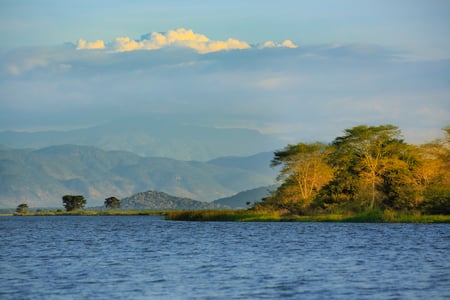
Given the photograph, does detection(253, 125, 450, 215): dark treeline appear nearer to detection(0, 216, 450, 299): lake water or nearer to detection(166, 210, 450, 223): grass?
detection(166, 210, 450, 223): grass

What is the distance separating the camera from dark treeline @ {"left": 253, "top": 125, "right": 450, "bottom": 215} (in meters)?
115

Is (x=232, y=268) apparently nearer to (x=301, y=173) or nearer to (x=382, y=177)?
(x=382, y=177)

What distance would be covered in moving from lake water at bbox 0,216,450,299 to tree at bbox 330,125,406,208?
1379 inches

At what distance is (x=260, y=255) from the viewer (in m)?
64.1

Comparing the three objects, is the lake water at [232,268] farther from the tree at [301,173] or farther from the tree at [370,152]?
the tree at [301,173]

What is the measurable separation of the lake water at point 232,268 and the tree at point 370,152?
35020mm

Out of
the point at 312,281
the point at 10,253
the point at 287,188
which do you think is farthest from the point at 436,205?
the point at 312,281

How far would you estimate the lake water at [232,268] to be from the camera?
4222 cm

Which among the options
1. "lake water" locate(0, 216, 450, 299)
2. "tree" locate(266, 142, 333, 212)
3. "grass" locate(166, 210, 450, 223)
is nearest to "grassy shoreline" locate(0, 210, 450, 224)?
"grass" locate(166, 210, 450, 223)

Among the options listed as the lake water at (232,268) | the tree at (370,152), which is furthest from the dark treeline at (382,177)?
the lake water at (232,268)

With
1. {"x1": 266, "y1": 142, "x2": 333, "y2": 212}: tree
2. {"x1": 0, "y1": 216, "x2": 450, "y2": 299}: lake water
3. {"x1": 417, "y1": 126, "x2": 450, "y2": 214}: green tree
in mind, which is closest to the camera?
{"x1": 0, "y1": 216, "x2": 450, "y2": 299}: lake water

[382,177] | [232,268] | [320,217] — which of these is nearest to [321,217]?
[320,217]

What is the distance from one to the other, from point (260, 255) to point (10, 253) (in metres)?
20.1

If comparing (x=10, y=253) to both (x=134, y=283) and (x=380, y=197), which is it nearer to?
(x=134, y=283)
